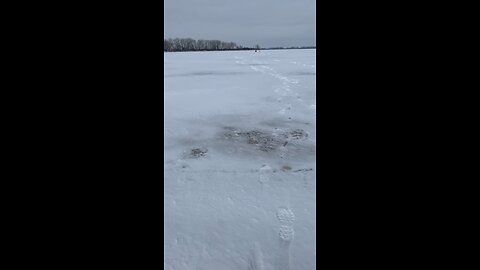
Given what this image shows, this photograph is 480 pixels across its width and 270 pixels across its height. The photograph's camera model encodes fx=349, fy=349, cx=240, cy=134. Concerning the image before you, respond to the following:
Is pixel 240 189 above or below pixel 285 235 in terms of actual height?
above

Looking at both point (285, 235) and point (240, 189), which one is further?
point (240, 189)

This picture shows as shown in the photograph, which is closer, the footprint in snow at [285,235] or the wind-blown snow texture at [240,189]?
the footprint in snow at [285,235]

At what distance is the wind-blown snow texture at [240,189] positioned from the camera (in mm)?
2734

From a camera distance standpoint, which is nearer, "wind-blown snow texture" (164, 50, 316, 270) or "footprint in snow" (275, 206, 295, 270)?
"footprint in snow" (275, 206, 295, 270)

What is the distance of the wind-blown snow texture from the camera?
273cm

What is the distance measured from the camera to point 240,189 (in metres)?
3.96
